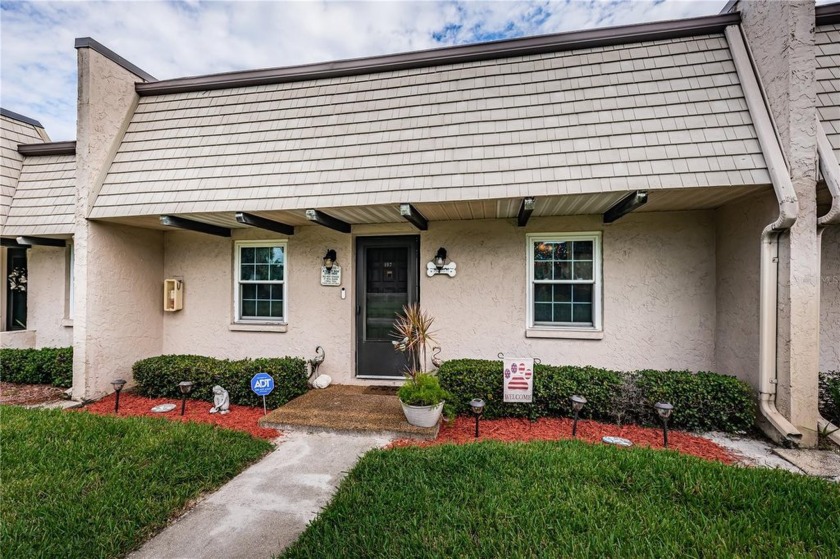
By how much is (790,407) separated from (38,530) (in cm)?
653

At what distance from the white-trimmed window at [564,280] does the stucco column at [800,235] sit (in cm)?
192

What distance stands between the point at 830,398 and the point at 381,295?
5.88 meters

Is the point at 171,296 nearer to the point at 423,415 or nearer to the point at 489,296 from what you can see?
the point at 423,415

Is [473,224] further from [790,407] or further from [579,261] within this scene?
[790,407]

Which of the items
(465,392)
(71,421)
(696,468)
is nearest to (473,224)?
(465,392)

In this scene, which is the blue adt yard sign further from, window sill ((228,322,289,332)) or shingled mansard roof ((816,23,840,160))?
shingled mansard roof ((816,23,840,160))

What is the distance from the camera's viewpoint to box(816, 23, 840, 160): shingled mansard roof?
3.89 meters

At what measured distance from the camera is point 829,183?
3.48m

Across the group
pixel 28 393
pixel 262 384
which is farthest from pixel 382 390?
pixel 28 393

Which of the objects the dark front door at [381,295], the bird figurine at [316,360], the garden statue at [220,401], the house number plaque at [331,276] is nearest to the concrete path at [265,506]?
the garden statue at [220,401]

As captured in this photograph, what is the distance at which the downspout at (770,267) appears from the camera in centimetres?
358

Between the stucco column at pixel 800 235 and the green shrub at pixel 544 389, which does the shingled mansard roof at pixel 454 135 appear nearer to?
the stucco column at pixel 800 235

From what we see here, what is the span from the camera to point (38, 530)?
7.50ft

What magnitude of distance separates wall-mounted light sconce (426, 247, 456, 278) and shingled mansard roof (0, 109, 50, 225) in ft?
24.5
